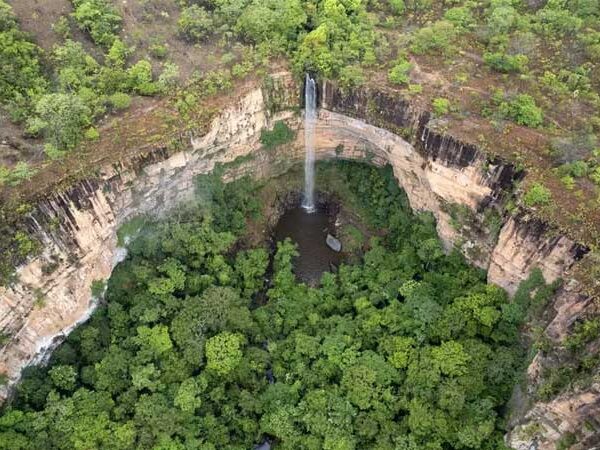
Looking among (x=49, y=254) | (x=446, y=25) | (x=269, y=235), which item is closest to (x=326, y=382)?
(x=269, y=235)

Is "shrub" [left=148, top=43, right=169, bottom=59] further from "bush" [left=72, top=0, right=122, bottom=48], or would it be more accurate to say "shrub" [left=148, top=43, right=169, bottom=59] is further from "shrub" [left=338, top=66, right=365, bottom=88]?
"shrub" [left=338, top=66, right=365, bottom=88]

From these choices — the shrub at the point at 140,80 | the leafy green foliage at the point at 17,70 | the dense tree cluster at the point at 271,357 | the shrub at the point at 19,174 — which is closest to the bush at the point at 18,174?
the shrub at the point at 19,174

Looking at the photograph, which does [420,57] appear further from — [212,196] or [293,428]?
[293,428]

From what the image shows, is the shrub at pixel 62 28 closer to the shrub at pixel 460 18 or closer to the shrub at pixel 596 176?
the shrub at pixel 460 18

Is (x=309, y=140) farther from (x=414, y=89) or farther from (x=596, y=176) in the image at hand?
(x=596, y=176)

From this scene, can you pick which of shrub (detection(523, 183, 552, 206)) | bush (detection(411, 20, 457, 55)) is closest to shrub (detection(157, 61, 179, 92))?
bush (detection(411, 20, 457, 55))

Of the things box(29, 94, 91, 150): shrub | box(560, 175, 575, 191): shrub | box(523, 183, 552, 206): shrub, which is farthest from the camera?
box(29, 94, 91, 150): shrub

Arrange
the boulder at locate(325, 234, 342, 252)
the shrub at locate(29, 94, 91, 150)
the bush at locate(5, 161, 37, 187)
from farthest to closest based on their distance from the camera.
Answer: the boulder at locate(325, 234, 342, 252), the shrub at locate(29, 94, 91, 150), the bush at locate(5, 161, 37, 187)

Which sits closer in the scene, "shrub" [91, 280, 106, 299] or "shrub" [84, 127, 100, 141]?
"shrub" [84, 127, 100, 141]
